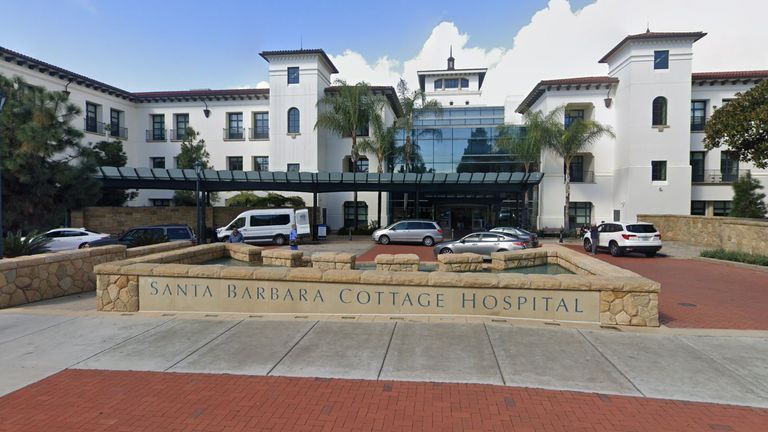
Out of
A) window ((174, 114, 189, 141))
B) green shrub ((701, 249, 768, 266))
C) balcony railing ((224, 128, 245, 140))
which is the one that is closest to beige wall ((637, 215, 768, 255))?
green shrub ((701, 249, 768, 266))

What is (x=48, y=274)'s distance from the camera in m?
9.83

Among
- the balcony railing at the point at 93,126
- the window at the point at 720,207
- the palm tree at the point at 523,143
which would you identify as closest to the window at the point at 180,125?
the balcony railing at the point at 93,126

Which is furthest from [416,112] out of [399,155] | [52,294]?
[52,294]

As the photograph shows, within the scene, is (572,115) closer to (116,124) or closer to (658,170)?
(658,170)

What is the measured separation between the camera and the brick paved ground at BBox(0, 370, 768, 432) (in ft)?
13.0

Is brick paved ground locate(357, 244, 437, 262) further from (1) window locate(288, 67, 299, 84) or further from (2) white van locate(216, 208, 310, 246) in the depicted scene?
(1) window locate(288, 67, 299, 84)

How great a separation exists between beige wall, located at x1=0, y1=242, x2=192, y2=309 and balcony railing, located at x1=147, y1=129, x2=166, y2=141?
3178 cm

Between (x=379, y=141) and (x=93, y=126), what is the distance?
25.4m

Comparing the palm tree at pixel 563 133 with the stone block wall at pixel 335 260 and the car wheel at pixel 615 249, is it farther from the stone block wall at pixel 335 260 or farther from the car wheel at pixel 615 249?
the stone block wall at pixel 335 260

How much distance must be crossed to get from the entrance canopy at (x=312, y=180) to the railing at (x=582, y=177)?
9.07 m

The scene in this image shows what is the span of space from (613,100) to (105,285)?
124ft

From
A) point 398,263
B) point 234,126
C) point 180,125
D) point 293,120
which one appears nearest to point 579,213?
point 293,120

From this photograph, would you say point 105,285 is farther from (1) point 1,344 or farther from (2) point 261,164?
(2) point 261,164

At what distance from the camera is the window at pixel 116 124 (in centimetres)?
3681
